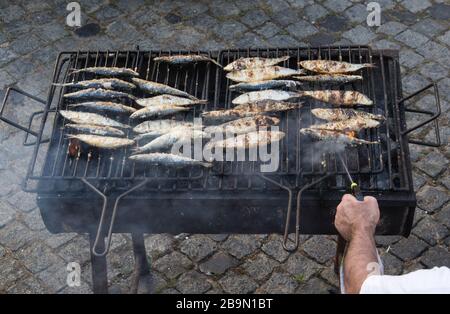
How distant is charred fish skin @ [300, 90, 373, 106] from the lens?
14.5ft

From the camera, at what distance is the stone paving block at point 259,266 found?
543cm

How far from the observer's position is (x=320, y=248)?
5.61 m

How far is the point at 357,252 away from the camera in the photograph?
362 cm

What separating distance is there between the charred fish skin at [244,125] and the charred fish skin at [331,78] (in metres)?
0.63

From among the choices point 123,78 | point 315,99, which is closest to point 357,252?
point 315,99

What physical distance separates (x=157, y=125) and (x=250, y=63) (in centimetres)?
111

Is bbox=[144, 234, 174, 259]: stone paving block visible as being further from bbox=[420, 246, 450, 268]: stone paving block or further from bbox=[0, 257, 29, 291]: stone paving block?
bbox=[420, 246, 450, 268]: stone paving block

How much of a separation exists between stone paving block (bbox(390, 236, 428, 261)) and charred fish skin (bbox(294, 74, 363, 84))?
2016mm

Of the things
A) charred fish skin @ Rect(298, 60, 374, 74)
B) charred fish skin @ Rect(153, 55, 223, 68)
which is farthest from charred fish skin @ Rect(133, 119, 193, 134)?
charred fish skin @ Rect(298, 60, 374, 74)

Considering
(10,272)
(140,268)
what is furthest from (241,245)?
(10,272)

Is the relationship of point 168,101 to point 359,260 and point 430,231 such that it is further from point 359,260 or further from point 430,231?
point 430,231

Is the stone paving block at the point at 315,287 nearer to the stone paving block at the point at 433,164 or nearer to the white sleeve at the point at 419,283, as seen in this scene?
the stone paving block at the point at 433,164
